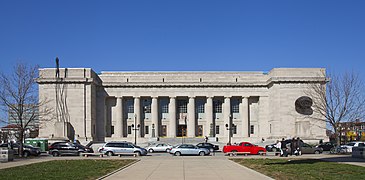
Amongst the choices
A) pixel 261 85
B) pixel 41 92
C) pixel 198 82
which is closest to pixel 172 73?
Result: pixel 198 82

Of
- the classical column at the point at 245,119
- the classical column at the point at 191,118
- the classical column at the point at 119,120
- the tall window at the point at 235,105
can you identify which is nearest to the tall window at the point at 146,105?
the classical column at the point at 119,120

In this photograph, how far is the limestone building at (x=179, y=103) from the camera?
230 feet

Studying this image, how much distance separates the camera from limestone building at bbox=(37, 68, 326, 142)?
70.1 meters

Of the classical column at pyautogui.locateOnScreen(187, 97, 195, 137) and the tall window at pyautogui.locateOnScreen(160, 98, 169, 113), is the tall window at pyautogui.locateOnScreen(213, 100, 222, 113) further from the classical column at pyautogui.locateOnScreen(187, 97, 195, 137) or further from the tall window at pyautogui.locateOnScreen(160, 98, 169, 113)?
the tall window at pyautogui.locateOnScreen(160, 98, 169, 113)

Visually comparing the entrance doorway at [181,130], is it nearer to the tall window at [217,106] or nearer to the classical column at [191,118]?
the classical column at [191,118]

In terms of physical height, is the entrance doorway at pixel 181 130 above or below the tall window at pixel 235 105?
below

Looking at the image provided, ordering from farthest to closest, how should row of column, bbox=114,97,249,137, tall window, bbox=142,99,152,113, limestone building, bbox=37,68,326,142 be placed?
1. tall window, bbox=142,99,152,113
2. row of column, bbox=114,97,249,137
3. limestone building, bbox=37,68,326,142

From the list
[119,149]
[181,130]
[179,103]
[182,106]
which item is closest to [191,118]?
[181,130]

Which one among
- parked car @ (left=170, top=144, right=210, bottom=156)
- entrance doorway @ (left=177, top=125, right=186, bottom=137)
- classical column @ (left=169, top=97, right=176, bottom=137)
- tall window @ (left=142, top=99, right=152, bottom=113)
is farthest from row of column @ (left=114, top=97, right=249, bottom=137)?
parked car @ (left=170, top=144, right=210, bottom=156)

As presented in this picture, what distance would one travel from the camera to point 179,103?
79.8 metres

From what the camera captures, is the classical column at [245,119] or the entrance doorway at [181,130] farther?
the entrance doorway at [181,130]

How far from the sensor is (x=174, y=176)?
21.6 metres

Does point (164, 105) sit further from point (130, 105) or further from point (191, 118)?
point (191, 118)

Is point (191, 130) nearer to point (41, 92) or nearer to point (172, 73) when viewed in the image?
point (172, 73)
